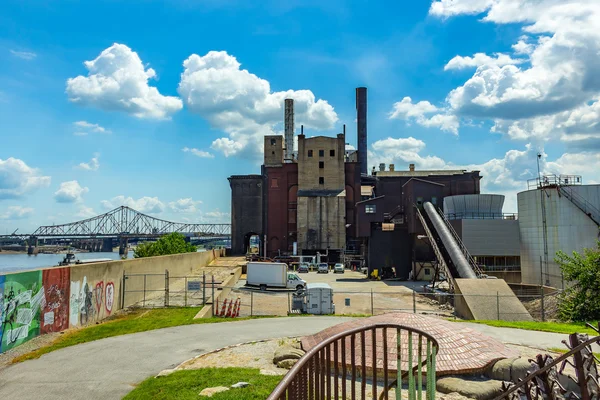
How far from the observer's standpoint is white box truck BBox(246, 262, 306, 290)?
41344 mm

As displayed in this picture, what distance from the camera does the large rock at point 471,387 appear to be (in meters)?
11.2

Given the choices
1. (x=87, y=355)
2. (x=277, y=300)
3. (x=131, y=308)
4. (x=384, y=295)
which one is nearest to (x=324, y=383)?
(x=87, y=355)

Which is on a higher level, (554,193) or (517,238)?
(554,193)

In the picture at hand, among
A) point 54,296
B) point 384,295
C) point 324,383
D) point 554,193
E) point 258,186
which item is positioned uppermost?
point 258,186

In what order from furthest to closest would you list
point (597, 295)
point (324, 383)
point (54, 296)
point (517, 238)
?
point (517, 238), point (597, 295), point (54, 296), point (324, 383)

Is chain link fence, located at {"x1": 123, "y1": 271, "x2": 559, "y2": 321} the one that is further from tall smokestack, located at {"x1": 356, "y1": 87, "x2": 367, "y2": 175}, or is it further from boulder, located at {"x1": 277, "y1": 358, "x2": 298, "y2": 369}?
tall smokestack, located at {"x1": 356, "y1": 87, "x2": 367, "y2": 175}

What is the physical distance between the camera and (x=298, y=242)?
3366 inches

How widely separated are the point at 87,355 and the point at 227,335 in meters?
5.63

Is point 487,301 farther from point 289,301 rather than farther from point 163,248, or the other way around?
point 163,248

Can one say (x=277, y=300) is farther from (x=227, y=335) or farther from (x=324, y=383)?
(x=324, y=383)

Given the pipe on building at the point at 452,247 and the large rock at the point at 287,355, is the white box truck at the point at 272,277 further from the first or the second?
the large rock at the point at 287,355

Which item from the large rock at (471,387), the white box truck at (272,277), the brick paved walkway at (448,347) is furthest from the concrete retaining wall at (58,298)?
the large rock at (471,387)

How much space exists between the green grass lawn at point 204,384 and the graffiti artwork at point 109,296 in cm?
1486

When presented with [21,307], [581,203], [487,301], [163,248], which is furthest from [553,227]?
[163,248]
